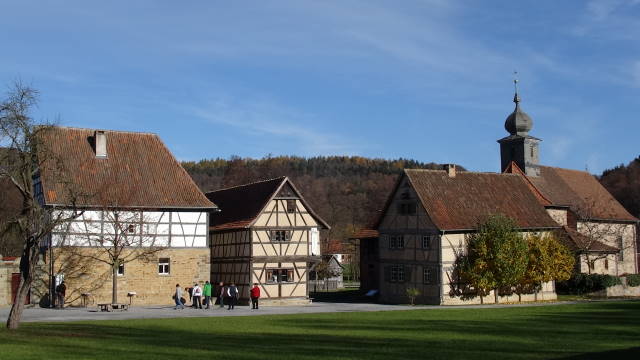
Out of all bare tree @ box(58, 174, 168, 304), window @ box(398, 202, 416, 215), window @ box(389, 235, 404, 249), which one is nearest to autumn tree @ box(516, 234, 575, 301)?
window @ box(398, 202, 416, 215)

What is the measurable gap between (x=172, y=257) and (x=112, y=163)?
6334 mm

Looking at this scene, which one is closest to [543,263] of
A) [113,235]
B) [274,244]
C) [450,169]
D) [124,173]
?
[450,169]

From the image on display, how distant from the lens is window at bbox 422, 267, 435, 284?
139ft

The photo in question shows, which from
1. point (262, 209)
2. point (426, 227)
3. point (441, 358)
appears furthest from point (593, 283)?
point (441, 358)

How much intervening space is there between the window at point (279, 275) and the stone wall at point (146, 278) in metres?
3.98

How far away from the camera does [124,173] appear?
40.1 metres

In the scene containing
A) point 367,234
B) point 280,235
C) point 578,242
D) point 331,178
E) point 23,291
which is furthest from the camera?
point 331,178

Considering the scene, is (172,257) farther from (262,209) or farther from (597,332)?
(597,332)

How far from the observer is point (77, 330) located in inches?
908

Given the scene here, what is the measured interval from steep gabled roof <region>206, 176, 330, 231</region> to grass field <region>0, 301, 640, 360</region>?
1286 centimetres

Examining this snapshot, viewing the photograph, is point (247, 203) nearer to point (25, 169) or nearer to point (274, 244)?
point (274, 244)

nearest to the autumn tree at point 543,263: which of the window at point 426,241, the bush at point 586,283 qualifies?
the bush at point 586,283

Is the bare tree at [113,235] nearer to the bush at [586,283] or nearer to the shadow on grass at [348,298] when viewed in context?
the shadow on grass at [348,298]

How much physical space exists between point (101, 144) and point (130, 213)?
5142mm
